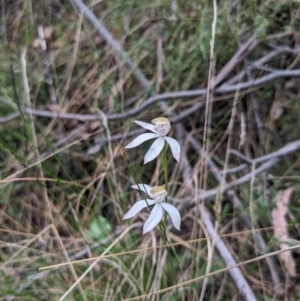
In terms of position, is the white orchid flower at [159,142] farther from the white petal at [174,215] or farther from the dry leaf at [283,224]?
the dry leaf at [283,224]

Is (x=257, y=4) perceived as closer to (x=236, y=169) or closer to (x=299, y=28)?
(x=299, y=28)

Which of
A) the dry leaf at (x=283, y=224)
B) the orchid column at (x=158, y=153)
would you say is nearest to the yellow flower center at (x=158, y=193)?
the orchid column at (x=158, y=153)

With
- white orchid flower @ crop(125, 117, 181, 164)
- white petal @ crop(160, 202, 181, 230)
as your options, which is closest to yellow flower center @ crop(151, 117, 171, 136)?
white orchid flower @ crop(125, 117, 181, 164)

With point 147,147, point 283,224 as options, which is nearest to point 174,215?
point 283,224

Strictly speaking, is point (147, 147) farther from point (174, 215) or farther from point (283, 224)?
point (174, 215)

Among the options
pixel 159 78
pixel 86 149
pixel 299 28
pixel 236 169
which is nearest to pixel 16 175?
pixel 86 149

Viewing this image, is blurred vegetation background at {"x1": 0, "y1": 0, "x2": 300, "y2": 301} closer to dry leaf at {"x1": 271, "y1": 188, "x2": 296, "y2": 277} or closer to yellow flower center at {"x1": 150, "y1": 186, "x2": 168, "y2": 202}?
dry leaf at {"x1": 271, "y1": 188, "x2": 296, "y2": 277}
